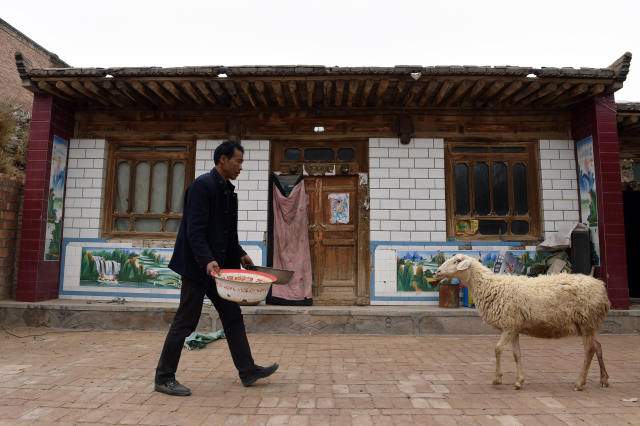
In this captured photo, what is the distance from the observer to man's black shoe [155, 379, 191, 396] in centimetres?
341

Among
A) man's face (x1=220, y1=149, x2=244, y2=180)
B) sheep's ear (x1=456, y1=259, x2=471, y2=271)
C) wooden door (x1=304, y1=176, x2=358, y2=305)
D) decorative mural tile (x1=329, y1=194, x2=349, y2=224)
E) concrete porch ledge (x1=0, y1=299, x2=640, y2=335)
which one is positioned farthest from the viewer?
decorative mural tile (x1=329, y1=194, x2=349, y2=224)

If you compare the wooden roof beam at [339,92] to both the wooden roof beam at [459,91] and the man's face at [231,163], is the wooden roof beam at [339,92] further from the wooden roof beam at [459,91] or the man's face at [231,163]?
the man's face at [231,163]

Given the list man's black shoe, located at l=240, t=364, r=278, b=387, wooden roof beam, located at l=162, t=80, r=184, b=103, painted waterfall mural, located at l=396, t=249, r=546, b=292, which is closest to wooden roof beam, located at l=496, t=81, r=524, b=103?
painted waterfall mural, located at l=396, t=249, r=546, b=292

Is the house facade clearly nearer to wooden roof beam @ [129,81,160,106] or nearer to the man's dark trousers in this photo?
wooden roof beam @ [129,81,160,106]

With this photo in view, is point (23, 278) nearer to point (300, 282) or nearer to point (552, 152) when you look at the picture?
point (300, 282)

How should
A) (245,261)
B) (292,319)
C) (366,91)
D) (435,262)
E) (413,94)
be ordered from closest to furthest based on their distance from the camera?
(245,261) → (292,319) → (366,91) → (413,94) → (435,262)

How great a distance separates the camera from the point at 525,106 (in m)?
7.53

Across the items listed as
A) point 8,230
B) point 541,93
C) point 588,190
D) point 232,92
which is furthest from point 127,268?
point 588,190

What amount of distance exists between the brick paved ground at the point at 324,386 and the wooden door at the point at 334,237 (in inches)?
65.5

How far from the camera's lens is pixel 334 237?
752 centimetres

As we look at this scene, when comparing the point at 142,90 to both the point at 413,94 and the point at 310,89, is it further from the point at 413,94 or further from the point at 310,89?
the point at 413,94

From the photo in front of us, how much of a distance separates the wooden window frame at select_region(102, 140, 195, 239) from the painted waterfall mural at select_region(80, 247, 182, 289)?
0.32 m

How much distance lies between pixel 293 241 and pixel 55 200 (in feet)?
14.5

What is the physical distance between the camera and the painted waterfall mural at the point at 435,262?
283 inches
